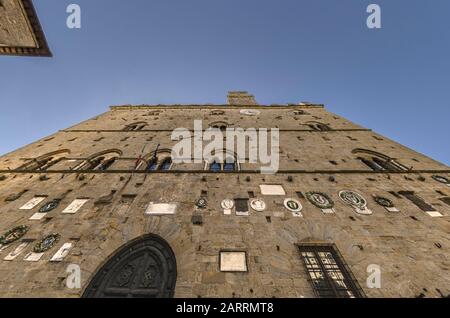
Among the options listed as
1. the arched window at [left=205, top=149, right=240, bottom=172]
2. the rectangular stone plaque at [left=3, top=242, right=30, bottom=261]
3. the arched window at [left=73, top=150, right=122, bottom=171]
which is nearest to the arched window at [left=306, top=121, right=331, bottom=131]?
the arched window at [left=205, top=149, right=240, bottom=172]

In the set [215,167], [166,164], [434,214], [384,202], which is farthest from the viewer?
[166,164]

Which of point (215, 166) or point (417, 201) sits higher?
point (215, 166)

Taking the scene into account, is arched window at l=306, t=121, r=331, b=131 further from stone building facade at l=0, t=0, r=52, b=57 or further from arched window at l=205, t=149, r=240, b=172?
stone building facade at l=0, t=0, r=52, b=57

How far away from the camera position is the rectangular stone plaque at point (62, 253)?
5.46 metres

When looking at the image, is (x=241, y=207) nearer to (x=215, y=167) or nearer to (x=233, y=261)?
(x=233, y=261)

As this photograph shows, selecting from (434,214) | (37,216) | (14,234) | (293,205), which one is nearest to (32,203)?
(37,216)

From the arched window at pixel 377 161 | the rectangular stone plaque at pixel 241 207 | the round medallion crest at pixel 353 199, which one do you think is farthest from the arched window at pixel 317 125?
the rectangular stone plaque at pixel 241 207

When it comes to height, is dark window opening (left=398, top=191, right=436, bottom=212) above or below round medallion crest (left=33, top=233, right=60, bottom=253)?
above

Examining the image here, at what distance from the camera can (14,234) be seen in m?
6.15

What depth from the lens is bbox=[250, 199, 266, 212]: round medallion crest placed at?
6863mm

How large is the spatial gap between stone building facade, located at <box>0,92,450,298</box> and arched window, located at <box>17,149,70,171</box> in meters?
0.07

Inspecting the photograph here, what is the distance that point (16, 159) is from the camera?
A: 33.2 ft

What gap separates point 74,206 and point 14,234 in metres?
1.55
